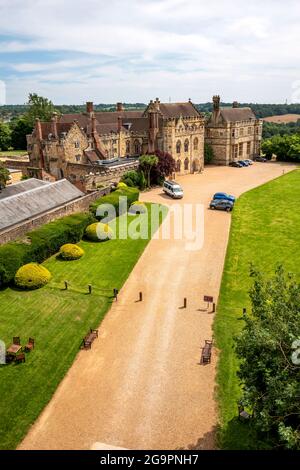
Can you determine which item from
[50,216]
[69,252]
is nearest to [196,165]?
[50,216]

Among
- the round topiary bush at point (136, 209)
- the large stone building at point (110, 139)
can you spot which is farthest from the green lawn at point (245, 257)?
the large stone building at point (110, 139)

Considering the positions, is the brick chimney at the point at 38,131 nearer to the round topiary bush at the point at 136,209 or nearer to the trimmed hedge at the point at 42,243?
the round topiary bush at the point at 136,209

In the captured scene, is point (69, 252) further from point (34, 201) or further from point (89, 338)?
point (89, 338)
